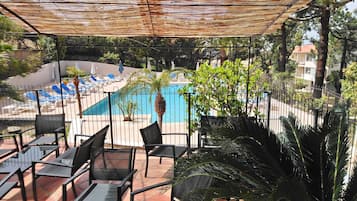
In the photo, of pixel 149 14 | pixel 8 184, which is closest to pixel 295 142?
pixel 149 14

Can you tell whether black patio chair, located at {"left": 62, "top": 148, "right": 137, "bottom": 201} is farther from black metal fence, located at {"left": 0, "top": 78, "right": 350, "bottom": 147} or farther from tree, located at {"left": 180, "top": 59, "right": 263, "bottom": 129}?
tree, located at {"left": 180, "top": 59, "right": 263, "bottom": 129}

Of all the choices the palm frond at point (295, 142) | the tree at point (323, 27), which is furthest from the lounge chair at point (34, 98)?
the palm frond at point (295, 142)

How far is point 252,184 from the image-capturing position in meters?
2.17

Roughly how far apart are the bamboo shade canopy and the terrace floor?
2.25 meters

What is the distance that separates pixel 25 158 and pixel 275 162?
11.7ft

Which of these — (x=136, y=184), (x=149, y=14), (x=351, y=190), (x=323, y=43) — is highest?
(x=323, y=43)

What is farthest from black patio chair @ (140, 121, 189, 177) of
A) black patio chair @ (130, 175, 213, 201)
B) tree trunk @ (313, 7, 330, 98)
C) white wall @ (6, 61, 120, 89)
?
white wall @ (6, 61, 120, 89)

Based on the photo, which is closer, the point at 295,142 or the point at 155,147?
the point at 295,142

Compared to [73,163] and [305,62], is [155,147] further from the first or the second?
[305,62]

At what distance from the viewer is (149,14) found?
3637mm

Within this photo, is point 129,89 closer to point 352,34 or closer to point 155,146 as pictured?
point 155,146

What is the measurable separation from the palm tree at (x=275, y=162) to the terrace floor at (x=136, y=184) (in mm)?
1347

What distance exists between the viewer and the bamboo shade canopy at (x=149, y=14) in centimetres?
309

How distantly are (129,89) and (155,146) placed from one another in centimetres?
316
